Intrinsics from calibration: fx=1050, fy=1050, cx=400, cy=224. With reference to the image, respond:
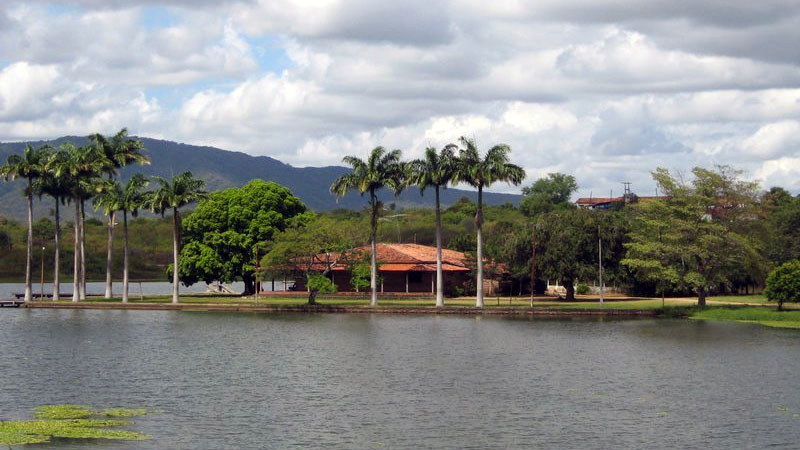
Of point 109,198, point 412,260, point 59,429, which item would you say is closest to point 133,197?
point 109,198

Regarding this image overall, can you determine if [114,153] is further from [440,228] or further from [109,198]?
[440,228]

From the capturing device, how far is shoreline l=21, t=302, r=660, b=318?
9025cm

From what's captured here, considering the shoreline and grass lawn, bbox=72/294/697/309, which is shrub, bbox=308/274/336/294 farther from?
grass lawn, bbox=72/294/697/309

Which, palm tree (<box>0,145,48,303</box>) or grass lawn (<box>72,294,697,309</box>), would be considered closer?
grass lawn (<box>72,294,697,309</box>)

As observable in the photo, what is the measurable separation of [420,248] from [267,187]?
22.1 meters

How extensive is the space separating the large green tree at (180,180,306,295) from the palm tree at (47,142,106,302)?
12.2 m

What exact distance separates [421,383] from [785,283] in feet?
155

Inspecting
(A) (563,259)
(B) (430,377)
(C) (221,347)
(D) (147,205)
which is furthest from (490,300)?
(B) (430,377)

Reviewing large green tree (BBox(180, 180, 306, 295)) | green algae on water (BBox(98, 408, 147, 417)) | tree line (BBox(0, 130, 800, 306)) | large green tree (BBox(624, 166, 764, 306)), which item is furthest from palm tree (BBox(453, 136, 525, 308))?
green algae on water (BBox(98, 408, 147, 417))

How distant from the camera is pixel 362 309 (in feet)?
310

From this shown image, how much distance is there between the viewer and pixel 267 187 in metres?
118

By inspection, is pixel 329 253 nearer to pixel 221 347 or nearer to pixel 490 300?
pixel 490 300

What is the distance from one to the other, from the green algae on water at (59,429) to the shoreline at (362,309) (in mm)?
55940

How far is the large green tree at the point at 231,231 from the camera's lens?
112 m
